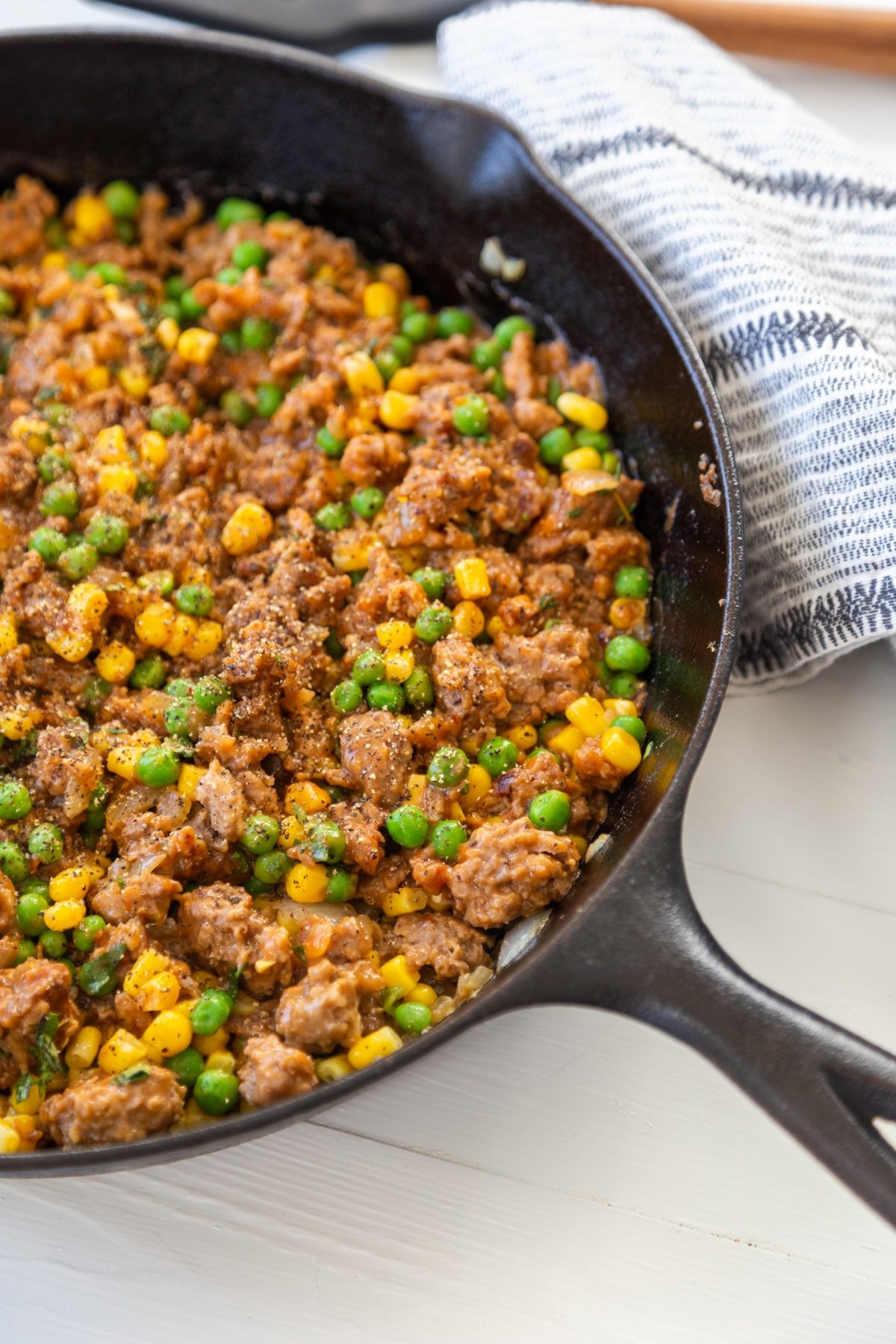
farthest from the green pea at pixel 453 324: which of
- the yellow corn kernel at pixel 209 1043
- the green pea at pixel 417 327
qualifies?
the yellow corn kernel at pixel 209 1043

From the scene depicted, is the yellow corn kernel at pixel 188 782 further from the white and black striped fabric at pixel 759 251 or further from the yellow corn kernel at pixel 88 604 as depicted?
the white and black striped fabric at pixel 759 251

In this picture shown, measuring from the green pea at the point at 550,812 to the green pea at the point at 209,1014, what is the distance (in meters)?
0.80

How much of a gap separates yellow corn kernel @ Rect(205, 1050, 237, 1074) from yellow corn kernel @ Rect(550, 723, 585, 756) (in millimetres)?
1064

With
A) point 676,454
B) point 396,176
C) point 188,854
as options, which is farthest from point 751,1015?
point 396,176

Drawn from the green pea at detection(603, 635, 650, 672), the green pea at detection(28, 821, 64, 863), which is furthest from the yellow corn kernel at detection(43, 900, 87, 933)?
the green pea at detection(603, 635, 650, 672)

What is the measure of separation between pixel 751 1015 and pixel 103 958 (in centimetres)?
137

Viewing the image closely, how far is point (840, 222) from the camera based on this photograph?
11.7 ft

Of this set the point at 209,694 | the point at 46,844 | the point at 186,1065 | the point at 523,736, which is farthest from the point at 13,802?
the point at 523,736

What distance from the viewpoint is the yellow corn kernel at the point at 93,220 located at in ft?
12.4

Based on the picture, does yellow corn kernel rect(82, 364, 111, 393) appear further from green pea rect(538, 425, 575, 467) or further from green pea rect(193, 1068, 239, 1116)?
green pea rect(193, 1068, 239, 1116)

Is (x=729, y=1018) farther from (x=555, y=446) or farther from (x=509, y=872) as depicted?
(x=555, y=446)

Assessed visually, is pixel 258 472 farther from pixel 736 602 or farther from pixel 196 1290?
pixel 196 1290

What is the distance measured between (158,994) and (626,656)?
1.40m

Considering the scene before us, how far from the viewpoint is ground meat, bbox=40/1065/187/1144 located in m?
2.35
